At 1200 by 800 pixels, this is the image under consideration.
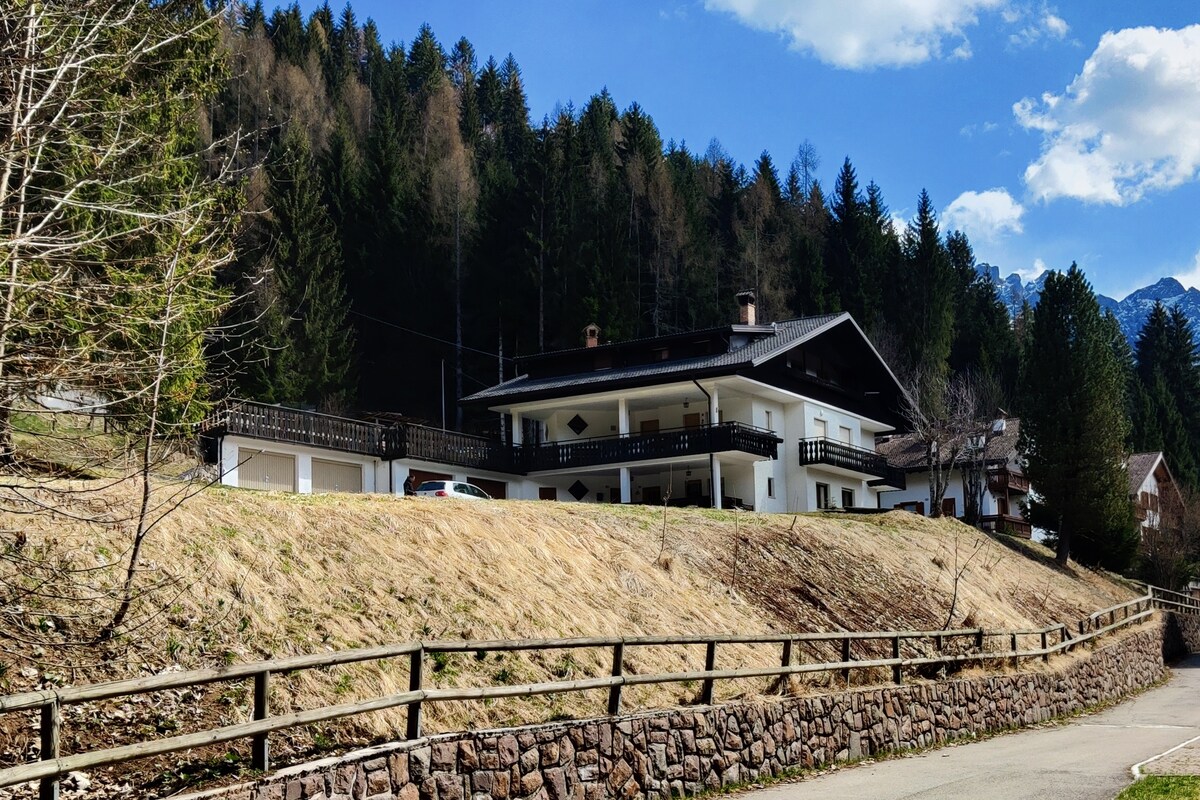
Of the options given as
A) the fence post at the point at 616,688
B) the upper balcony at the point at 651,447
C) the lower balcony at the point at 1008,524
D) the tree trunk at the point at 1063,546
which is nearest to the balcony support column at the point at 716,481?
the upper balcony at the point at 651,447

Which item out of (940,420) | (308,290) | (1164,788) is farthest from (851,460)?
(1164,788)

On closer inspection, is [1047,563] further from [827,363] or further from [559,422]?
[559,422]

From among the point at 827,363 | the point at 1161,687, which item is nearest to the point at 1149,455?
the point at 827,363

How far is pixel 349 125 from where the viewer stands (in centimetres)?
8069

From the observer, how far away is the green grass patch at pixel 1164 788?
41.6 feet

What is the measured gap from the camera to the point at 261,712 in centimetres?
996

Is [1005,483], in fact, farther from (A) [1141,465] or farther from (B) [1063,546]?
(B) [1063,546]

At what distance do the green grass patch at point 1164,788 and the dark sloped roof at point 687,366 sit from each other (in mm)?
28848

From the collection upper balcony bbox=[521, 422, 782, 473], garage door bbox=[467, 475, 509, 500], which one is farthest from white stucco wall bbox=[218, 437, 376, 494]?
upper balcony bbox=[521, 422, 782, 473]

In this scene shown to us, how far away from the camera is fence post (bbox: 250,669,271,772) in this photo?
998 centimetres

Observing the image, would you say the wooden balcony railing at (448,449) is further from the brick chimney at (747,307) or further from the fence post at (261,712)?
the fence post at (261,712)

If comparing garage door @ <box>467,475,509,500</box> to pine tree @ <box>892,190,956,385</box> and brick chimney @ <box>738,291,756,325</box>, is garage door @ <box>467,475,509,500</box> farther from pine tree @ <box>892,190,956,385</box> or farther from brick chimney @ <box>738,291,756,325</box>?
pine tree @ <box>892,190,956,385</box>

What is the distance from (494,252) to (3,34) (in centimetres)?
5680

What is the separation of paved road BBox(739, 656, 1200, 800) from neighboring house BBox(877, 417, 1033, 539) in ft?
117
